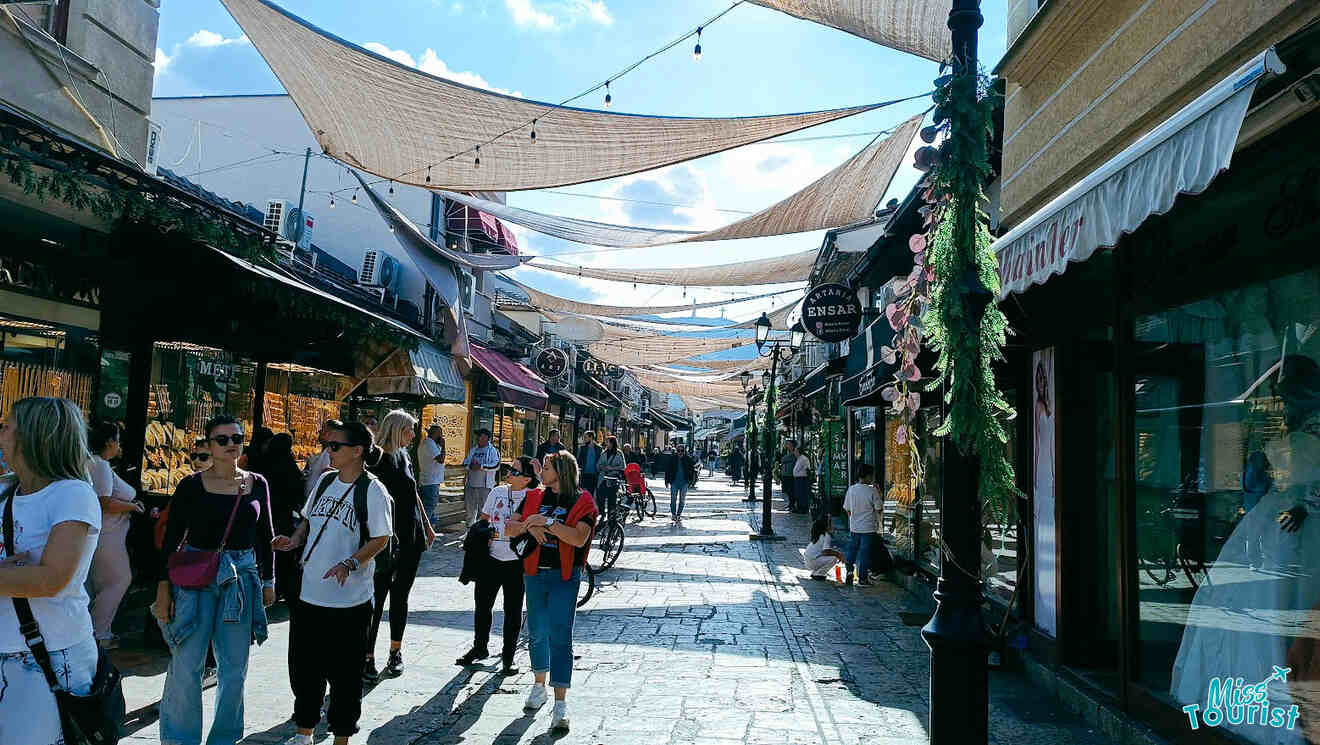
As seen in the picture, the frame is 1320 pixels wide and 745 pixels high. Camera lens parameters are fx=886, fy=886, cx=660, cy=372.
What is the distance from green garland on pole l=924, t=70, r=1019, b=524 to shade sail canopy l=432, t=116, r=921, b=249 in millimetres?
6473

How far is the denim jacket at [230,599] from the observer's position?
174 inches

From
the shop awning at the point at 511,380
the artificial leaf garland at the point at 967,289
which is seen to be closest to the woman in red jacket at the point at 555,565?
the artificial leaf garland at the point at 967,289

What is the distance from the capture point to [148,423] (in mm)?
9297

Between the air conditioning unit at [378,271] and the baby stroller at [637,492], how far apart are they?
656 cm

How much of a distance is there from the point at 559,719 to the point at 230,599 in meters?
2.11

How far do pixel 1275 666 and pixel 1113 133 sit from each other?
3.55 m

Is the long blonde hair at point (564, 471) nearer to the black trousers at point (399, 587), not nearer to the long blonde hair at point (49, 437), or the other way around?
the black trousers at point (399, 587)

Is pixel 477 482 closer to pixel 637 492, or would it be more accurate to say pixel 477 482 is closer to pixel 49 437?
pixel 637 492

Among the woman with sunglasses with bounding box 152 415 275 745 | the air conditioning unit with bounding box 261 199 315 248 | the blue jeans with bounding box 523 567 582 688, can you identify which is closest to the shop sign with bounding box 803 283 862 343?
the air conditioning unit with bounding box 261 199 315 248

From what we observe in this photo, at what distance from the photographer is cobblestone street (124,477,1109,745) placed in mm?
5562

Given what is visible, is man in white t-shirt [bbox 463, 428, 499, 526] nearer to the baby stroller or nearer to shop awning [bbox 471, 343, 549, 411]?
shop awning [bbox 471, 343, 549, 411]

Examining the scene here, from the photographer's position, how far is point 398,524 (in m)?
6.56

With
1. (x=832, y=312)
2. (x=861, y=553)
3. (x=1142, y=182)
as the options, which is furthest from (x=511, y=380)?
(x=1142, y=182)

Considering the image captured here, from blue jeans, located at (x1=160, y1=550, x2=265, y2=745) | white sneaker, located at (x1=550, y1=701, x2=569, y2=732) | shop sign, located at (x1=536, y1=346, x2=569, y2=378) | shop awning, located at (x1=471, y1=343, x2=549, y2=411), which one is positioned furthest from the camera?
shop sign, located at (x1=536, y1=346, x2=569, y2=378)
